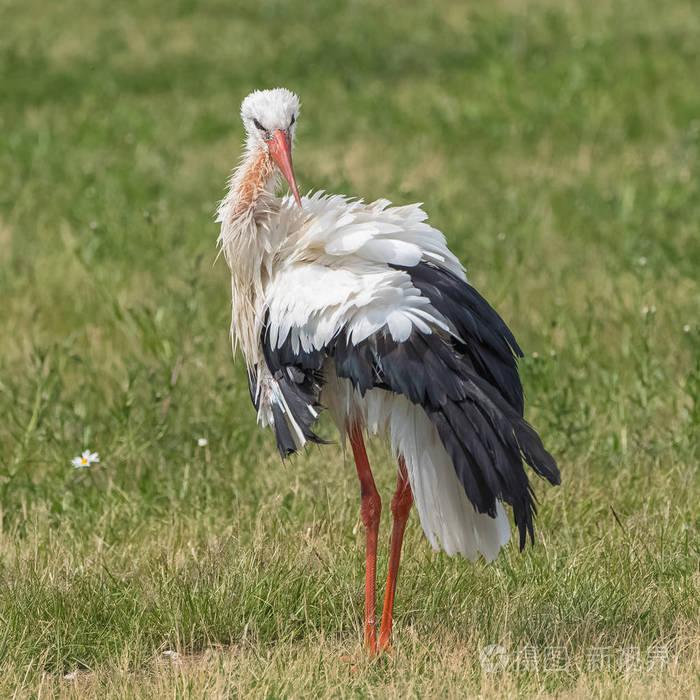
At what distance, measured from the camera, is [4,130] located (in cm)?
1119

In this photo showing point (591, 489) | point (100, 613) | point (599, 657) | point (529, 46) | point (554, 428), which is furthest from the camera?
point (529, 46)

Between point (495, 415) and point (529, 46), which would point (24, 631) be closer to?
point (495, 415)

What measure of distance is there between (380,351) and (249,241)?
0.72 meters

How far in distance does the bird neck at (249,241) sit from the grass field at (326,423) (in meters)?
0.87

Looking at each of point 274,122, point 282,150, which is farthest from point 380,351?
point 274,122

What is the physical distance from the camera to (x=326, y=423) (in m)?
5.71

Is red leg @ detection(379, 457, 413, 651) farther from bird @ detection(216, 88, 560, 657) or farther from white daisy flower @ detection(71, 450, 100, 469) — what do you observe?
white daisy flower @ detection(71, 450, 100, 469)

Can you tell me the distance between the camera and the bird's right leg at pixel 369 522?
3.76 m

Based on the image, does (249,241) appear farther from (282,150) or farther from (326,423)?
(326,423)

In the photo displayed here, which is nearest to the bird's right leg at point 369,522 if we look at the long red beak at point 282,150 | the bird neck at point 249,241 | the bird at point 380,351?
the bird at point 380,351

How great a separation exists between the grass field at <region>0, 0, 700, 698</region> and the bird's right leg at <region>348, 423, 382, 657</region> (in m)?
0.07

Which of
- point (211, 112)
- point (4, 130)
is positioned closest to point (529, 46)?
point (211, 112)

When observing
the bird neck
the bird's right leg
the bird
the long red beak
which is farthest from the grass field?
the long red beak

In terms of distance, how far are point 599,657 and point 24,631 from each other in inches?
71.1
